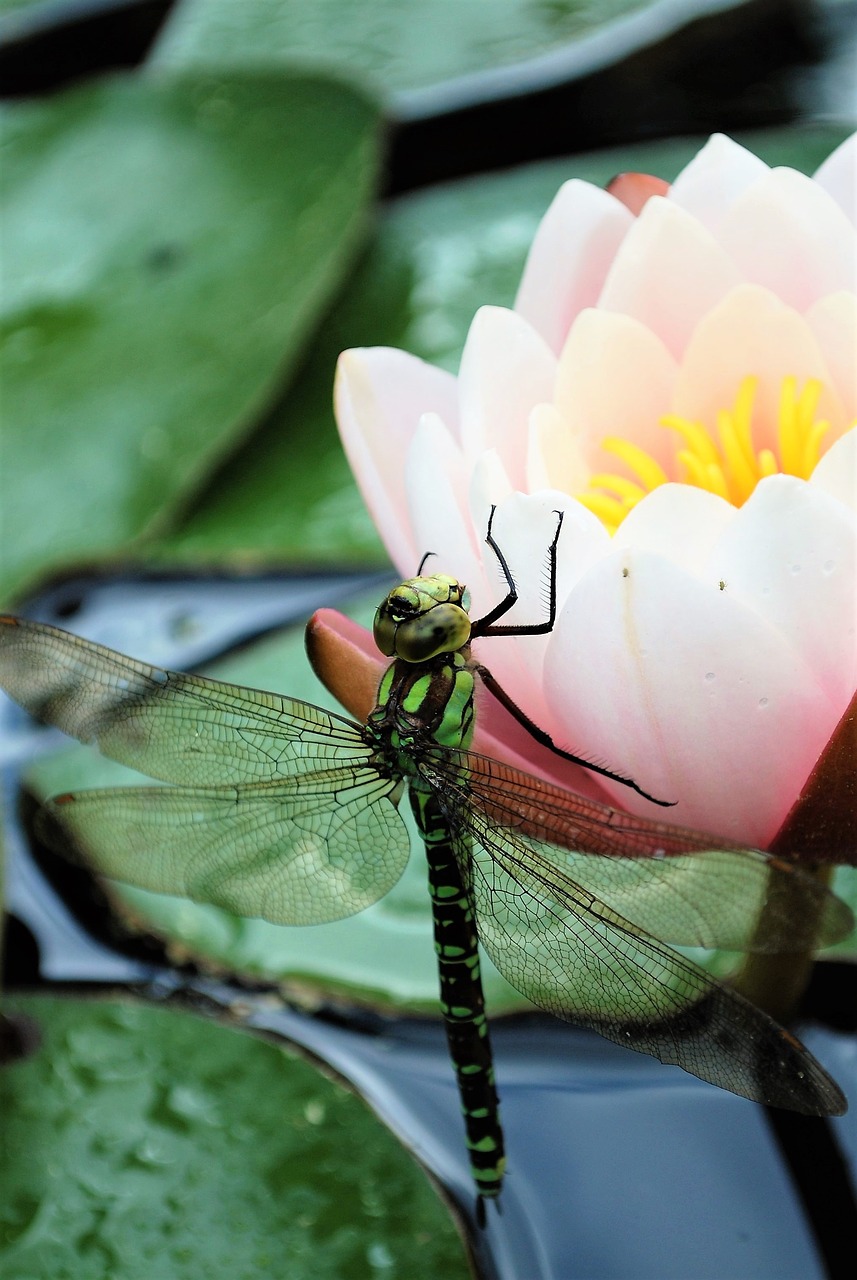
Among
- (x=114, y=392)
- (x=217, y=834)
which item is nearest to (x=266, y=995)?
(x=217, y=834)

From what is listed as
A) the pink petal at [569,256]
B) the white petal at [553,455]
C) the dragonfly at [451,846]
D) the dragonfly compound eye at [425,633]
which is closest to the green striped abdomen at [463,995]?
the dragonfly at [451,846]

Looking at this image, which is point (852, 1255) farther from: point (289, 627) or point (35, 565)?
point (35, 565)

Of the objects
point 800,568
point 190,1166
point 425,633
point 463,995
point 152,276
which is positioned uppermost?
point 800,568

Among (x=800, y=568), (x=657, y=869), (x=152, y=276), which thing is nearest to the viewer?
(x=800, y=568)

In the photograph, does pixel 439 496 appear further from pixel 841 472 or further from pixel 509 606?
pixel 841 472

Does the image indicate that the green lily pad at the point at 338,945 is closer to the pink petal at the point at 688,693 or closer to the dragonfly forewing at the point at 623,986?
the dragonfly forewing at the point at 623,986

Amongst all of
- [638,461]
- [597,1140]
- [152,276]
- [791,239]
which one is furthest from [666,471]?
[152,276]
